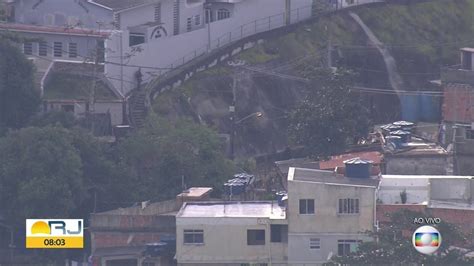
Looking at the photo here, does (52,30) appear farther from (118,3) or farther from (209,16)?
(209,16)

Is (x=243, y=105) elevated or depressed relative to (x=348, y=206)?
elevated

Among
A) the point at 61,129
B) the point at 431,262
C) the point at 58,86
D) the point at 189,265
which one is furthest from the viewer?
the point at 58,86

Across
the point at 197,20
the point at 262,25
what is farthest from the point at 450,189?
the point at 262,25

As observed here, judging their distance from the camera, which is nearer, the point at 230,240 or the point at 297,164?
the point at 230,240

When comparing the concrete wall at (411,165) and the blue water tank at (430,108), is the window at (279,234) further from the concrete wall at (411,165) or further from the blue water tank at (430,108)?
the blue water tank at (430,108)

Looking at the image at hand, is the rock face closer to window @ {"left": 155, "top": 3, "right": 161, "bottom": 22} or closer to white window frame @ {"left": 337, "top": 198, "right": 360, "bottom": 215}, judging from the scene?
window @ {"left": 155, "top": 3, "right": 161, "bottom": 22}

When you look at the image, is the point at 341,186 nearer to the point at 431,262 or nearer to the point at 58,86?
the point at 431,262

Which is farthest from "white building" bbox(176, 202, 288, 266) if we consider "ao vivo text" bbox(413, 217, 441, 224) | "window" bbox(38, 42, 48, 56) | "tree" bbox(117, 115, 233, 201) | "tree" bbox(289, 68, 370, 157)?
"window" bbox(38, 42, 48, 56)

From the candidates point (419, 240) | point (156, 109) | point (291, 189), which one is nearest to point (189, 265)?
point (291, 189)
